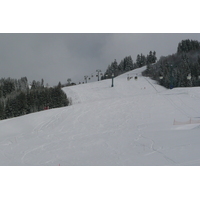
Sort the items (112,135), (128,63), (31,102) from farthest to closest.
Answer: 1. (128,63)
2. (31,102)
3. (112,135)

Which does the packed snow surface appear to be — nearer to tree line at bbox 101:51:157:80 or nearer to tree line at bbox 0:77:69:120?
tree line at bbox 0:77:69:120

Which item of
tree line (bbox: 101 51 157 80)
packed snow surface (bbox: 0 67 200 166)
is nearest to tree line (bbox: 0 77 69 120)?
packed snow surface (bbox: 0 67 200 166)

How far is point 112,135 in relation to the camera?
13758mm

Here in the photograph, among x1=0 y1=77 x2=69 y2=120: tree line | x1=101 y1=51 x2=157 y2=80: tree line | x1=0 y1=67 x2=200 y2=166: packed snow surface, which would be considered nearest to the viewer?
x1=0 y1=67 x2=200 y2=166: packed snow surface

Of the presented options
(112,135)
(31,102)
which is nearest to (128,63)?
(31,102)

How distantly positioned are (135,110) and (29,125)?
11.7 meters

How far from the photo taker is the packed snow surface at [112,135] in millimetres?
9286

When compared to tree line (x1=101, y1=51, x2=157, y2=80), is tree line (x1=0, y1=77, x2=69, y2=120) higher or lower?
lower

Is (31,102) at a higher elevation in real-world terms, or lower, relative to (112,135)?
higher

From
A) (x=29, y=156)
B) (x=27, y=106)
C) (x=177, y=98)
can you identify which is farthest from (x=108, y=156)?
(x=27, y=106)

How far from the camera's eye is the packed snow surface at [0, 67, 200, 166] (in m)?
9.29

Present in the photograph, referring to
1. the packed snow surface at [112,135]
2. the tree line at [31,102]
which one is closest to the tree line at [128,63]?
the tree line at [31,102]

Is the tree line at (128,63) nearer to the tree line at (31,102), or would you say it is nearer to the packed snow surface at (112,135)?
the tree line at (31,102)

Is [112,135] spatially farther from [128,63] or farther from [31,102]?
[128,63]
